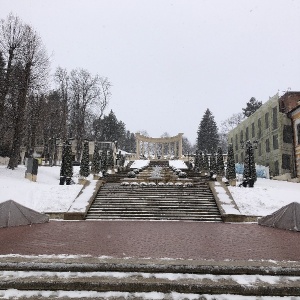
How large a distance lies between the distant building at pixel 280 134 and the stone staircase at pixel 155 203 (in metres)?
14.6

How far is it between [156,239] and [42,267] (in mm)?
3850

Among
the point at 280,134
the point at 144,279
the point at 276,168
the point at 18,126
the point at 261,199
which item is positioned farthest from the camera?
the point at 276,168

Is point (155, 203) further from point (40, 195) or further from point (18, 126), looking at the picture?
point (18, 126)

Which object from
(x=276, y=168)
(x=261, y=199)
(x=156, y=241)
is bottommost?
(x=156, y=241)

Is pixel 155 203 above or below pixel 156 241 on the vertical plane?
above

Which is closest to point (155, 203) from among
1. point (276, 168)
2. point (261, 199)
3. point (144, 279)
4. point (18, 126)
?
point (261, 199)

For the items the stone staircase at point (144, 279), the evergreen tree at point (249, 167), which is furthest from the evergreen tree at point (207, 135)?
the stone staircase at point (144, 279)

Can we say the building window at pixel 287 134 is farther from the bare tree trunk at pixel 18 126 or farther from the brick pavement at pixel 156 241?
the bare tree trunk at pixel 18 126

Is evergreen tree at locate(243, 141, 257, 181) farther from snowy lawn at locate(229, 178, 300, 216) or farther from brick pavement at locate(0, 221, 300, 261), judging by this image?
brick pavement at locate(0, 221, 300, 261)

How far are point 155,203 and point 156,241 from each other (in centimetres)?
692

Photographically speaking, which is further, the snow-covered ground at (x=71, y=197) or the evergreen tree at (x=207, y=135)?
the evergreen tree at (x=207, y=135)

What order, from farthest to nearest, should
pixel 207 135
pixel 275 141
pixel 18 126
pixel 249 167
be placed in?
pixel 207 135 < pixel 275 141 < pixel 18 126 < pixel 249 167

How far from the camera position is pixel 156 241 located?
350 inches

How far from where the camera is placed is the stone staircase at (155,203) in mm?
14188
